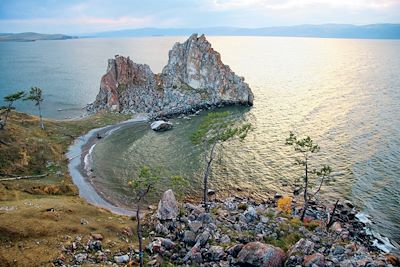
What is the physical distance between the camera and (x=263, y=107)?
5940 inches

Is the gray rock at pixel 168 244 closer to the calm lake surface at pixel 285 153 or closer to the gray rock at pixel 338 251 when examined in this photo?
the gray rock at pixel 338 251

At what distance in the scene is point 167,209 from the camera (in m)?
55.0

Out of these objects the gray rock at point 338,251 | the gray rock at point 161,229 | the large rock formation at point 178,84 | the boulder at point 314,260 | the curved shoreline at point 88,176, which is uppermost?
the large rock formation at point 178,84

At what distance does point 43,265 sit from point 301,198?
177ft

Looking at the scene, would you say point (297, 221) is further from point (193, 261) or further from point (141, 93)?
point (141, 93)

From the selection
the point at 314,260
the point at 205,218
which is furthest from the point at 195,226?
the point at 314,260

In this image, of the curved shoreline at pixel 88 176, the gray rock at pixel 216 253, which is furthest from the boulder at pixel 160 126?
the gray rock at pixel 216 253

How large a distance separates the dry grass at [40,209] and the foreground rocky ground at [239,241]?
285 cm

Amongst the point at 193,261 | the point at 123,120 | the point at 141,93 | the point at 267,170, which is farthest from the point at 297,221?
the point at 141,93

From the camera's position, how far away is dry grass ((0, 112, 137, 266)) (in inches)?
1700

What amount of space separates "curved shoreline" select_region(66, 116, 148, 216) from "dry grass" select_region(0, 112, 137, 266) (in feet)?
7.07

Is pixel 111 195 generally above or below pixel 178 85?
below

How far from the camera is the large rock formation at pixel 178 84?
146 metres

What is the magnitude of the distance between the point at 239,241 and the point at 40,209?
31.5 meters
